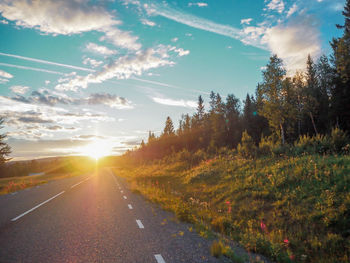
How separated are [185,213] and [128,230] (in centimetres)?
275

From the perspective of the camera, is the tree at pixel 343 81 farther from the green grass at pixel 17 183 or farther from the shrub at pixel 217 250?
the green grass at pixel 17 183

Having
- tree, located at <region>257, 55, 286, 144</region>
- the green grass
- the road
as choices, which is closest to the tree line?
tree, located at <region>257, 55, 286, 144</region>

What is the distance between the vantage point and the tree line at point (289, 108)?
3712 centimetres

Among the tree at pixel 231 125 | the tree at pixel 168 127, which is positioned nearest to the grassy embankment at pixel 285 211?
the tree at pixel 231 125

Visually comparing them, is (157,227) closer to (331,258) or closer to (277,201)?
(331,258)

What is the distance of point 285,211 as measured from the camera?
8.41 m

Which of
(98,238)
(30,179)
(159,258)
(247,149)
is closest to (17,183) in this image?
(30,179)

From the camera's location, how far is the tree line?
37.1 m

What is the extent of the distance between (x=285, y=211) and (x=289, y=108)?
1318 inches

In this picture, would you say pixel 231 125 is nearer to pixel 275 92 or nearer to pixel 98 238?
pixel 275 92

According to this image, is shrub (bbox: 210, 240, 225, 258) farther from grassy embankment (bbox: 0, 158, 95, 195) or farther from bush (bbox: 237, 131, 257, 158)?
grassy embankment (bbox: 0, 158, 95, 195)

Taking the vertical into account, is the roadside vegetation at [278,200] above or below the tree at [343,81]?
below

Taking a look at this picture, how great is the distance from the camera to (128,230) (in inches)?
261

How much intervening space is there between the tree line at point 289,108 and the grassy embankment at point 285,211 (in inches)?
265
